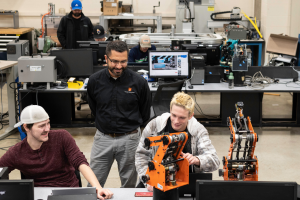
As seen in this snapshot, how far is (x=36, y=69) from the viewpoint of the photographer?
4.81m

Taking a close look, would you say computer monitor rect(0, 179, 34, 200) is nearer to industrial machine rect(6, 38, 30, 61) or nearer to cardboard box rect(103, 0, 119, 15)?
industrial machine rect(6, 38, 30, 61)

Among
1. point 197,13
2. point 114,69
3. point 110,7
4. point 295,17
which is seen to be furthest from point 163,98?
point 295,17

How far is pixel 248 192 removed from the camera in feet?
5.55

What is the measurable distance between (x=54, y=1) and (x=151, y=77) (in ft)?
16.8

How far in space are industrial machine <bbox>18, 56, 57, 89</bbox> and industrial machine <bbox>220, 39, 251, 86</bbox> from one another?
2.30 m

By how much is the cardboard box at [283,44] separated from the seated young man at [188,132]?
404 centimetres

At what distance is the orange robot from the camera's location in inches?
72.2

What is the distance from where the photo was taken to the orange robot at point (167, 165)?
1.83m

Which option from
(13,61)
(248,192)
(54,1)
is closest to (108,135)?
(248,192)

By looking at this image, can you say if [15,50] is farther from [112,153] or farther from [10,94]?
[112,153]

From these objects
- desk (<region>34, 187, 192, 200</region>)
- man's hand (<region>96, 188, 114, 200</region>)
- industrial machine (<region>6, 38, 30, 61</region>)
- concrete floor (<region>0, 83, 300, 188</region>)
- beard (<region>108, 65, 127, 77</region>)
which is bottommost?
concrete floor (<region>0, 83, 300, 188</region>)

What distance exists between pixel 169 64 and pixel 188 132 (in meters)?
2.83

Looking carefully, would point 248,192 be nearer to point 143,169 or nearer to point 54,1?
point 143,169

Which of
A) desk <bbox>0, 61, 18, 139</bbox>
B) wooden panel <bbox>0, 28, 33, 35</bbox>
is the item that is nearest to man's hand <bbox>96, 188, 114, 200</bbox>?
desk <bbox>0, 61, 18, 139</bbox>
